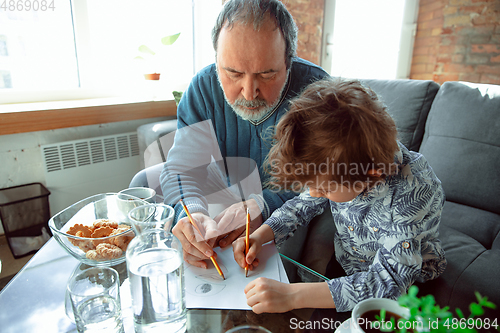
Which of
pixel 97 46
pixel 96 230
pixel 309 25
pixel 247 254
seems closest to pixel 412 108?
pixel 247 254

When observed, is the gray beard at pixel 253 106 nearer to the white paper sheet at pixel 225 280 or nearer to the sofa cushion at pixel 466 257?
the white paper sheet at pixel 225 280

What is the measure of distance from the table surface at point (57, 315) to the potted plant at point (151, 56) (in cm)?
182

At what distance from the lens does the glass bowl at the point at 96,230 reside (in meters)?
0.65

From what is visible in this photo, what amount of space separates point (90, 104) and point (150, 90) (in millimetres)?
500

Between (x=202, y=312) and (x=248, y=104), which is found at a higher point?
(x=248, y=104)

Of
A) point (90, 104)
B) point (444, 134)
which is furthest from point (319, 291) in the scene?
point (90, 104)

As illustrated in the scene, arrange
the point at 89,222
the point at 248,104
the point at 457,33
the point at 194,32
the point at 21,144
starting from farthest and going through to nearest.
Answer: the point at 457,33
the point at 194,32
the point at 21,144
the point at 248,104
the point at 89,222

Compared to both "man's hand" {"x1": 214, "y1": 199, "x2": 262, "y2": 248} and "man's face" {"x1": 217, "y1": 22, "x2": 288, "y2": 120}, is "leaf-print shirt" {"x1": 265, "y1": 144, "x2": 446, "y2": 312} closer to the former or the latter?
"man's hand" {"x1": 214, "y1": 199, "x2": 262, "y2": 248}

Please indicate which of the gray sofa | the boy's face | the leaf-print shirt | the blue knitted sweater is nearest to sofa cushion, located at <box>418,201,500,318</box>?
the gray sofa

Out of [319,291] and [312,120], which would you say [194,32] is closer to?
[312,120]

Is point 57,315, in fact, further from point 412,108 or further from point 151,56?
point 151,56

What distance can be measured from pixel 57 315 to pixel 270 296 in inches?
16.0

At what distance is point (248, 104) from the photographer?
1.12 meters

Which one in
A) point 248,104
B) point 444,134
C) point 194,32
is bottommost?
point 444,134
